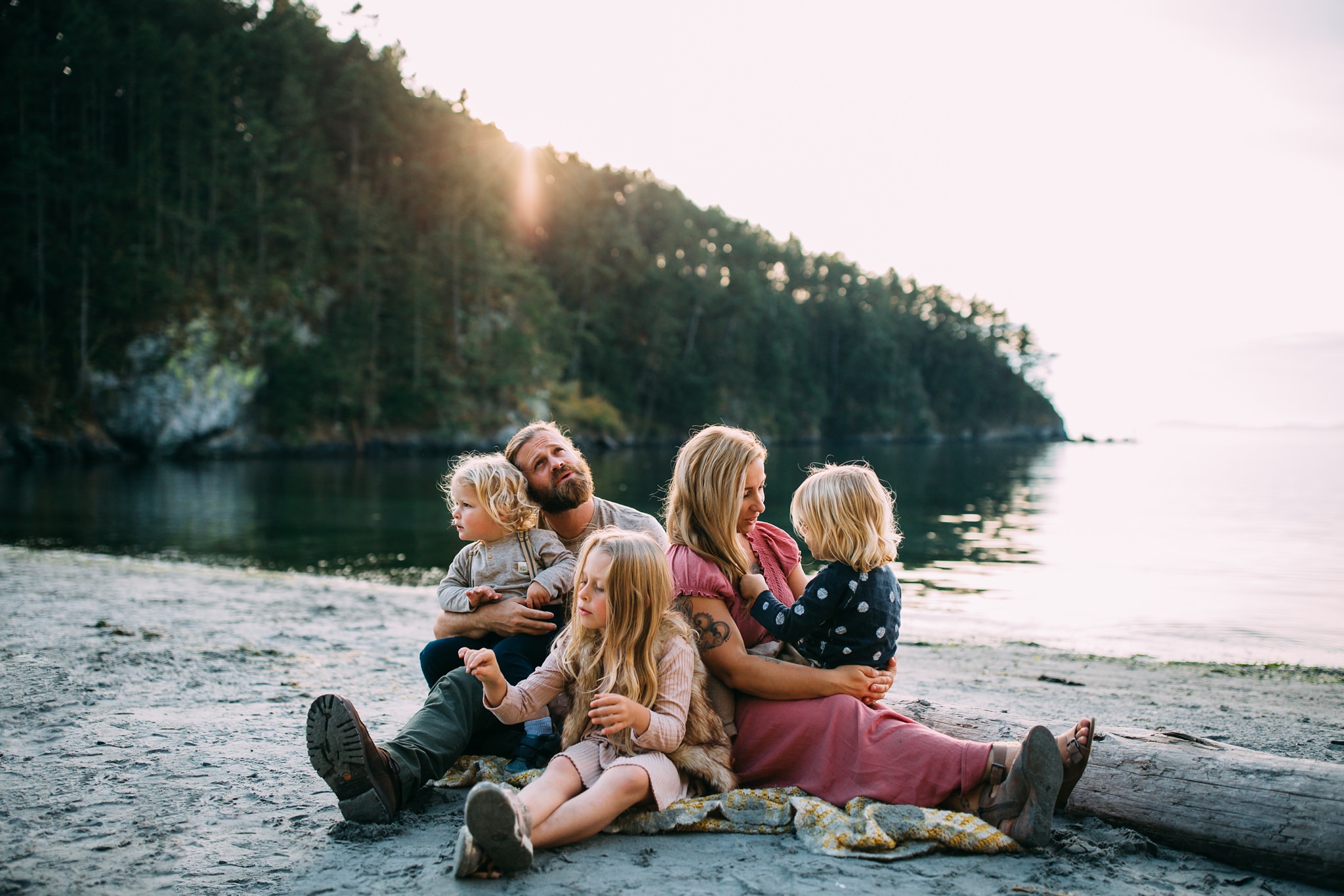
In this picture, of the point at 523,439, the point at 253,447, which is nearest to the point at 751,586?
the point at 523,439

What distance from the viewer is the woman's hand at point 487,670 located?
295 centimetres

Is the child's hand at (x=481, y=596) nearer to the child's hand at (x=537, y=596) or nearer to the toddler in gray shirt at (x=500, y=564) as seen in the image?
the toddler in gray shirt at (x=500, y=564)

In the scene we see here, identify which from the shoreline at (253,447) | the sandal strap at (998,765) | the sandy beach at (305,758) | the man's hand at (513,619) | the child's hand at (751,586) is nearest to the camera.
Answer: the sandy beach at (305,758)

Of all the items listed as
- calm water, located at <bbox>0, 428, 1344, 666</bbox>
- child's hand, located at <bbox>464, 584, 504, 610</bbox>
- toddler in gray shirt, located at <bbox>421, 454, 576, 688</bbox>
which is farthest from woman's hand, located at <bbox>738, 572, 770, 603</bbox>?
calm water, located at <bbox>0, 428, 1344, 666</bbox>

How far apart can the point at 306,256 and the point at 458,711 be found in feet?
163

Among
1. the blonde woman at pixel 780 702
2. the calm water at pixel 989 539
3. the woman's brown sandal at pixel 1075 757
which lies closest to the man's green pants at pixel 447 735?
the blonde woman at pixel 780 702

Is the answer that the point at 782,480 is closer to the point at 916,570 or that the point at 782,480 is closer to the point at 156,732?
the point at 916,570

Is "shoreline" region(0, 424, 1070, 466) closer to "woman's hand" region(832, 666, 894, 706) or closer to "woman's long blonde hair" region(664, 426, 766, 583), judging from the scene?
"woman's long blonde hair" region(664, 426, 766, 583)

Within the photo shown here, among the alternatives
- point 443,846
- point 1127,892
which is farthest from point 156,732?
point 1127,892

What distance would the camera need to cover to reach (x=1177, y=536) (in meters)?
20.2

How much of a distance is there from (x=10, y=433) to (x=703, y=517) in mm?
42689

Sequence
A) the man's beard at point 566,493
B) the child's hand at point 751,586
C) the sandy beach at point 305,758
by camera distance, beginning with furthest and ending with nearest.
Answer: the man's beard at point 566,493
the child's hand at point 751,586
the sandy beach at point 305,758

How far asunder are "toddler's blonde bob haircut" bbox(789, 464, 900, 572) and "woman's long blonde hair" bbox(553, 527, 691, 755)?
59cm

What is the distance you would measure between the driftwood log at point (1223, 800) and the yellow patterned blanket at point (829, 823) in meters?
0.58
